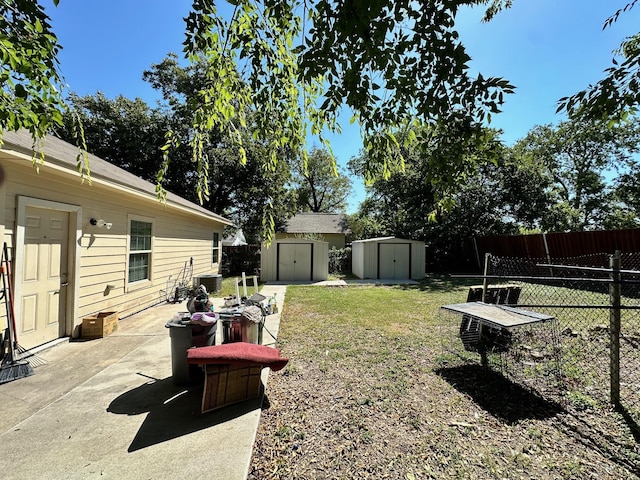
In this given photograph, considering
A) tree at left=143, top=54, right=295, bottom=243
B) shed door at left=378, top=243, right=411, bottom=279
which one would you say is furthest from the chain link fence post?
tree at left=143, top=54, right=295, bottom=243

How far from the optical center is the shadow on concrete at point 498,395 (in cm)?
294

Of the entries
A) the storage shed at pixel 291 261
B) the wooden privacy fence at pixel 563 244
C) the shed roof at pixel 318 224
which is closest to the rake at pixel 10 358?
the storage shed at pixel 291 261

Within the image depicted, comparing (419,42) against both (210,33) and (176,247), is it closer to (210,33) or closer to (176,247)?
(210,33)

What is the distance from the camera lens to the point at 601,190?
73.2ft

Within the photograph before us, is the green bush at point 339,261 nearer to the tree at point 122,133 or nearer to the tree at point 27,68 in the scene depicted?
the tree at point 122,133

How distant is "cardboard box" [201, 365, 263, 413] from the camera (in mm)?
2771

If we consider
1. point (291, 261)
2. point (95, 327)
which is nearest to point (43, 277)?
point (95, 327)

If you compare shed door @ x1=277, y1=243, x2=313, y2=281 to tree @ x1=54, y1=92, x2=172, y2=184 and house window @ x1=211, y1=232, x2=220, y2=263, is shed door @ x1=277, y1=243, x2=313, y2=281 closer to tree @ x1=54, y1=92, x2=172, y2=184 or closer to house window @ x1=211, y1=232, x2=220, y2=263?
house window @ x1=211, y1=232, x2=220, y2=263

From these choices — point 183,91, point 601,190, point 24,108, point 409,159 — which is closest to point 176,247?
point 24,108

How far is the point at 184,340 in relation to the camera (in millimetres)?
3229

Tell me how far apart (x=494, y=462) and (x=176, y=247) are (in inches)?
338

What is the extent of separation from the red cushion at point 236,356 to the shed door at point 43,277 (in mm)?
2998

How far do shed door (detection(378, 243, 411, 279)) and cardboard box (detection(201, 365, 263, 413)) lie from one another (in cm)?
1136

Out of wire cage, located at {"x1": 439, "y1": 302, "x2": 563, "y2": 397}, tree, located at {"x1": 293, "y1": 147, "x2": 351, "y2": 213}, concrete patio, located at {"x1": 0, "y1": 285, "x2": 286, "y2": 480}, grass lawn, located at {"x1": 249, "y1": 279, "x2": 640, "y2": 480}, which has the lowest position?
grass lawn, located at {"x1": 249, "y1": 279, "x2": 640, "y2": 480}
